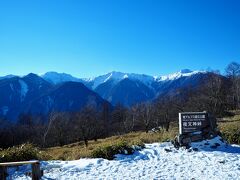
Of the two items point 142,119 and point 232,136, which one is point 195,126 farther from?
point 142,119

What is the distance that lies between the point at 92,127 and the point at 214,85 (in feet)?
94.8

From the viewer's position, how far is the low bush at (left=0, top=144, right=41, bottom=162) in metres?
18.5

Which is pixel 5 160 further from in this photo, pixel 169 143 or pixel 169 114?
pixel 169 114

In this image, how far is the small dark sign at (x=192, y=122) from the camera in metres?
23.8

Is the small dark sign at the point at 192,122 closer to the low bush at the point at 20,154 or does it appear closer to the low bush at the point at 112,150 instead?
the low bush at the point at 112,150

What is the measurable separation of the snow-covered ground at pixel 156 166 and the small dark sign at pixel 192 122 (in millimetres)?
2167

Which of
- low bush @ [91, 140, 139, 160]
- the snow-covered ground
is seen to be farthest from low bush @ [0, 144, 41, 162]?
low bush @ [91, 140, 139, 160]

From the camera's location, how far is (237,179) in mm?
15297

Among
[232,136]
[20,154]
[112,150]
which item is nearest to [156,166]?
[112,150]

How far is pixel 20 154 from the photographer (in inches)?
750

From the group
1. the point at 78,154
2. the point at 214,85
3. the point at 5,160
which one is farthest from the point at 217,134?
the point at 214,85

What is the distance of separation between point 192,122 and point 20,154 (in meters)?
12.2

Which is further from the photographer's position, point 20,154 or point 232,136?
point 232,136

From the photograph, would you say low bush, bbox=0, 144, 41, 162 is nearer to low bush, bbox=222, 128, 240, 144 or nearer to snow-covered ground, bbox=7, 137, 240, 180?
snow-covered ground, bbox=7, 137, 240, 180
